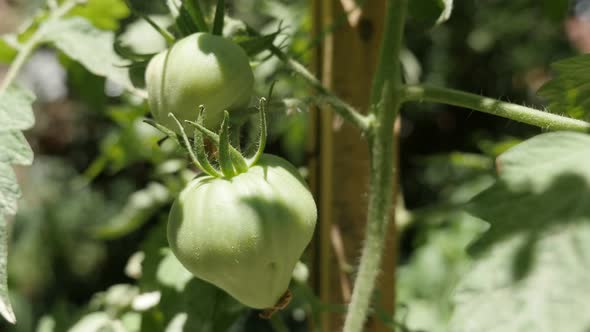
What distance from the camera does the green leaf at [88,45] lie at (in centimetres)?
71

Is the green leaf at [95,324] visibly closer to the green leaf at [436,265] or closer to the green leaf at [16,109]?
the green leaf at [16,109]

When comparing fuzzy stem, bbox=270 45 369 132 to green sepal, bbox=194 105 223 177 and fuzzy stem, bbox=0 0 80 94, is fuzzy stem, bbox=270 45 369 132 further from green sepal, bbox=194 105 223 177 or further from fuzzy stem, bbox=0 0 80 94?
fuzzy stem, bbox=0 0 80 94

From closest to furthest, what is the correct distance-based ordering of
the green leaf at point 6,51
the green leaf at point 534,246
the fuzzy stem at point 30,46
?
1. the green leaf at point 534,246
2. the fuzzy stem at point 30,46
3. the green leaf at point 6,51

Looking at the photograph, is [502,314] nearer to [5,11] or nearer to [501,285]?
[501,285]

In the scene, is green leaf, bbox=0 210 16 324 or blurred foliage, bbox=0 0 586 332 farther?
blurred foliage, bbox=0 0 586 332

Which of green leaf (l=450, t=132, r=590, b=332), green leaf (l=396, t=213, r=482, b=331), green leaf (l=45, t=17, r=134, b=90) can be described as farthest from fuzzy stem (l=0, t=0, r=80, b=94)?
green leaf (l=396, t=213, r=482, b=331)

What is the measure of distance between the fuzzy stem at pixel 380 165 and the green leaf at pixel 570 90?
0.13 metres

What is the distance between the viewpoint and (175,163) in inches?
36.6

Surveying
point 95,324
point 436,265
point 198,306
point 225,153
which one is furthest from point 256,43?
point 436,265

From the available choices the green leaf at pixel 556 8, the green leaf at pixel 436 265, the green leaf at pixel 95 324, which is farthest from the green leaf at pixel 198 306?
the green leaf at pixel 556 8

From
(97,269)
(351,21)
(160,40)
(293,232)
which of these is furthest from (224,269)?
(97,269)

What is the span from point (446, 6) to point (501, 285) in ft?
0.93

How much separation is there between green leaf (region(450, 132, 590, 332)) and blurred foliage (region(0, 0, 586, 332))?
1cm

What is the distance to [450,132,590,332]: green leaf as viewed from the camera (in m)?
0.33
